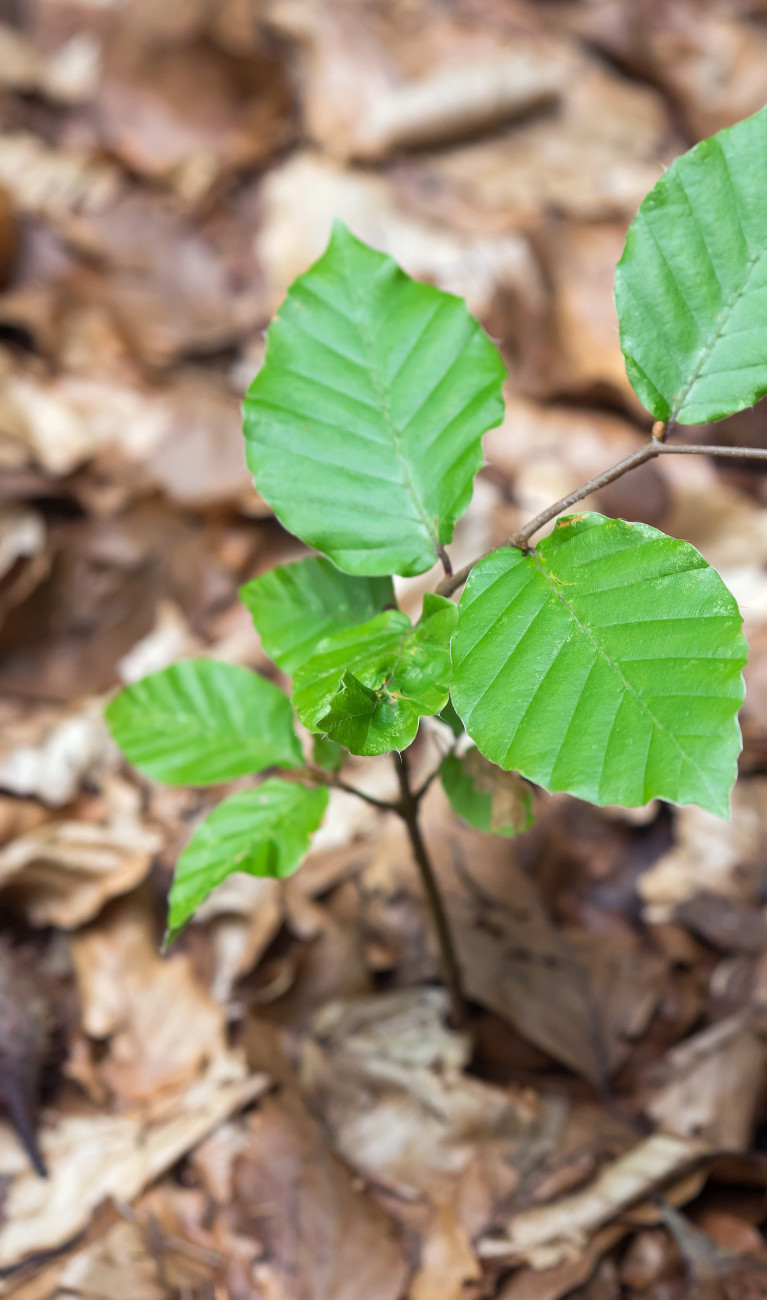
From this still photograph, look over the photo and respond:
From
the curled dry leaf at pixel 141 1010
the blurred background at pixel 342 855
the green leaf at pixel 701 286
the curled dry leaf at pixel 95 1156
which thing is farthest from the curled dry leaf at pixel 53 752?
the green leaf at pixel 701 286

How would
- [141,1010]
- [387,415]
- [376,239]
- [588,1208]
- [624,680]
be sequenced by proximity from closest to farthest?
[624,680], [387,415], [588,1208], [141,1010], [376,239]

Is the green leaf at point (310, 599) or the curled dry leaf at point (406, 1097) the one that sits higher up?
the green leaf at point (310, 599)

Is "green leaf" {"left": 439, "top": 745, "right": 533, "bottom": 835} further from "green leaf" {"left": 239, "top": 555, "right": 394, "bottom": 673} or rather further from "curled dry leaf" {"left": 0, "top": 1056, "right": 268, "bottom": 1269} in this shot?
"curled dry leaf" {"left": 0, "top": 1056, "right": 268, "bottom": 1269}

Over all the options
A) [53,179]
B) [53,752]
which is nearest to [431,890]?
[53,752]

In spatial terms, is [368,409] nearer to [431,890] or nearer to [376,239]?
[431,890]

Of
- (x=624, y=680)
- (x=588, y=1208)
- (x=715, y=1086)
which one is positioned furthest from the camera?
(x=715, y=1086)

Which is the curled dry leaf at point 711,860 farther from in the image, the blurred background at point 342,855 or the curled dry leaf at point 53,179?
the curled dry leaf at point 53,179
